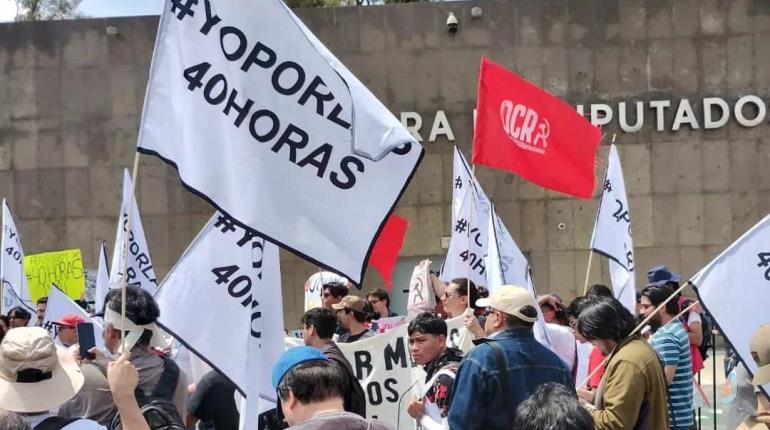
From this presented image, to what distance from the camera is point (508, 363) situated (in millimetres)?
4094

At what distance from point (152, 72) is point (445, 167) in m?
14.0

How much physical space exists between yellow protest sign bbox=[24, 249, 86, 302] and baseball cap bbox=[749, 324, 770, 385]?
10902 millimetres

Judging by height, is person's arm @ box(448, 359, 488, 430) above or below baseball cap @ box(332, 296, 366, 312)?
below

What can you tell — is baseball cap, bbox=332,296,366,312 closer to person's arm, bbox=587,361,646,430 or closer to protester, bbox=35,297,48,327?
person's arm, bbox=587,361,646,430

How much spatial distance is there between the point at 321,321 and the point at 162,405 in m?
1.55

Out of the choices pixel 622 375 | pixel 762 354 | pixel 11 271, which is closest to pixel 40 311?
pixel 11 271

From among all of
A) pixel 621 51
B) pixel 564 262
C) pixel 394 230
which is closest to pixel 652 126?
pixel 621 51

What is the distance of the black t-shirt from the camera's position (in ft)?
17.0

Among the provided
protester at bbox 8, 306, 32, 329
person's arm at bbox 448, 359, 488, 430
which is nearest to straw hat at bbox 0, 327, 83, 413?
person's arm at bbox 448, 359, 488, 430

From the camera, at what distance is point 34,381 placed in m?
3.11

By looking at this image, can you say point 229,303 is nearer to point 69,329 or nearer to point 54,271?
point 69,329

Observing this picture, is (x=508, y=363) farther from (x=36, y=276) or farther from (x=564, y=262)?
(x=564, y=262)

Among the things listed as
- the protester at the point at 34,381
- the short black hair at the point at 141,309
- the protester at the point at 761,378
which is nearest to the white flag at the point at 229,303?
the short black hair at the point at 141,309

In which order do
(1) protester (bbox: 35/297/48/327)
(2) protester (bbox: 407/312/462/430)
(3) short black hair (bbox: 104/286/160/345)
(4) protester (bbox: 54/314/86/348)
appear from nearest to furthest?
(3) short black hair (bbox: 104/286/160/345) < (2) protester (bbox: 407/312/462/430) < (4) protester (bbox: 54/314/86/348) < (1) protester (bbox: 35/297/48/327)
